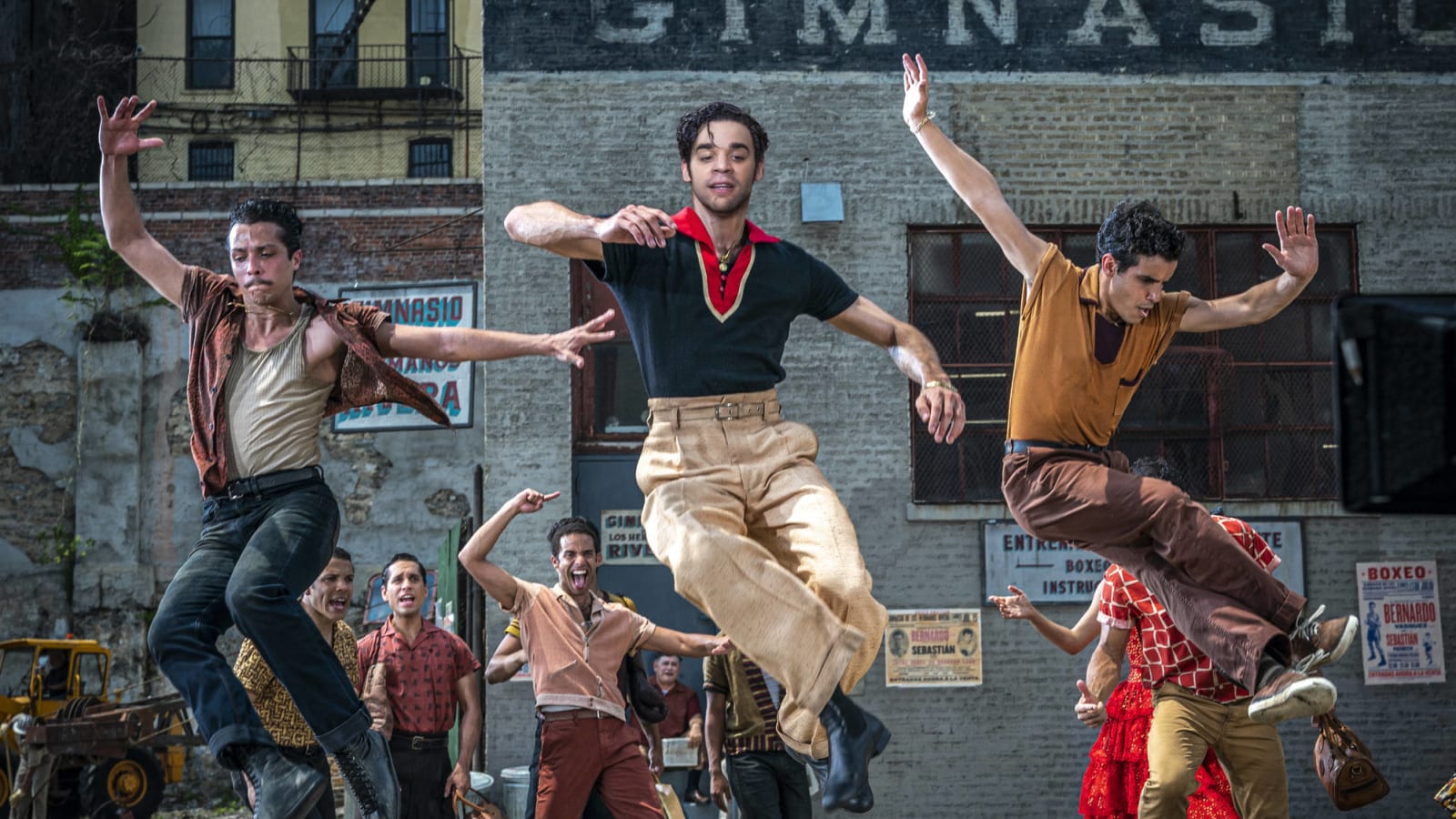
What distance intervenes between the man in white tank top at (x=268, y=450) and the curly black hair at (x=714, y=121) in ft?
2.66

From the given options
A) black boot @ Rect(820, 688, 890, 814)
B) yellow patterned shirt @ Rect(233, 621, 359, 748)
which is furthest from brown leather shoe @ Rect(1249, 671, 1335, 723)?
yellow patterned shirt @ Rect(233, 621, 359, 748)

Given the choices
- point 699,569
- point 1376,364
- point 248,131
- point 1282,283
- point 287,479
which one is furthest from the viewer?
point 248,131

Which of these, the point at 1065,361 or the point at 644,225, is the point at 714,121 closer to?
the point at 644,225

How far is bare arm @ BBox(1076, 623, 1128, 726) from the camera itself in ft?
28.5

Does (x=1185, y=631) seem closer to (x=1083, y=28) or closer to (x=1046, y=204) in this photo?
(x=1046, y=204)

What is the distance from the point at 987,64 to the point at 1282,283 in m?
7.54

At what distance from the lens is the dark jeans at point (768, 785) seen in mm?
9102

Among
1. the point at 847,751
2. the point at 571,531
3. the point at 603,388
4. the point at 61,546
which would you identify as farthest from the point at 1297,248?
the point at 61,546

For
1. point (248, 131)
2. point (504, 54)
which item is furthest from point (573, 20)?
point (248, 131)

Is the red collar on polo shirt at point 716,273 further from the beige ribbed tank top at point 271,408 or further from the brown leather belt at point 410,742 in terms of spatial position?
the brown leather belt at point 410,742

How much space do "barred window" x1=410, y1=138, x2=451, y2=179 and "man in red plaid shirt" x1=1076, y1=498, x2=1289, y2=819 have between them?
22.6 meters

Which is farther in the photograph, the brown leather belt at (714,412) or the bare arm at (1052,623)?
the bare arm at (1052,623)

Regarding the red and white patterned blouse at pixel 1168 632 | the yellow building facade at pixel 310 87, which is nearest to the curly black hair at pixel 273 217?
the red and white patterned blouse at pixel 1168 632

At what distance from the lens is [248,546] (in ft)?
19.9
